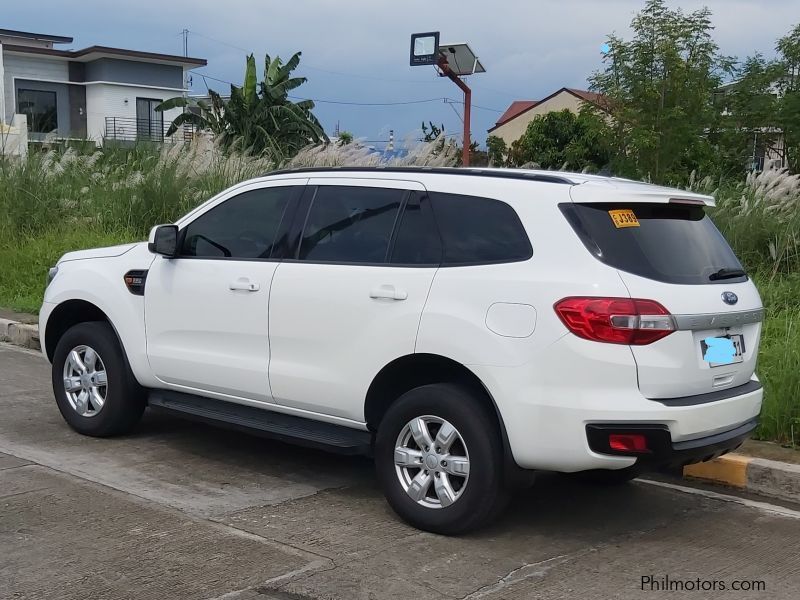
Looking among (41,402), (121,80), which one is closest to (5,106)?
(121,80)

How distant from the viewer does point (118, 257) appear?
248 inches

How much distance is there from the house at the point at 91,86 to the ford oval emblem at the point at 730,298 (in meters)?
43.9

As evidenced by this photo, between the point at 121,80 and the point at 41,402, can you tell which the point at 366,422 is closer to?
the point at 41,402

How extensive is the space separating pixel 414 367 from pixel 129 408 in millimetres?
2357

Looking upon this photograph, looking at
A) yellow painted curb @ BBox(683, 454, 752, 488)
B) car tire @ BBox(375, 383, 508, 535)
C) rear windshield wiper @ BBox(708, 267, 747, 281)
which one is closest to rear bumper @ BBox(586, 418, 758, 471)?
car tire @ BBox(375, 383, 508, 535)

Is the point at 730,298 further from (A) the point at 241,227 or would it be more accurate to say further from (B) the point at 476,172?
(A) the point at 241,227

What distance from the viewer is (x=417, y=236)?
4.96 meters

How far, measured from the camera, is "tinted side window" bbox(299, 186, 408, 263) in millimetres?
5117

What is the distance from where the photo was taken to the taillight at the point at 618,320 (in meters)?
4.20

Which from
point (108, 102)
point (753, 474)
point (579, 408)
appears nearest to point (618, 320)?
point (579, 408)

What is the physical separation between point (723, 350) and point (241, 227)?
9.60ft

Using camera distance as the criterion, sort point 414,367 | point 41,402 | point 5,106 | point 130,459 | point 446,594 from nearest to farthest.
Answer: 1. point 446,594
2. point 414,367
3. point 130,459
4. point 41,402
5. point 5,106

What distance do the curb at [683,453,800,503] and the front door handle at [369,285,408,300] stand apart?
8.07ft

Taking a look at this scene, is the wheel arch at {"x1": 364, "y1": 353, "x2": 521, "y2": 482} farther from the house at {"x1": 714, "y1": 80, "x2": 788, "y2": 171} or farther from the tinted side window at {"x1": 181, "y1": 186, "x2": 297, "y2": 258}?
the house at {"x1": 714, "y1": 80, "x2": 788, "y2": 171}
